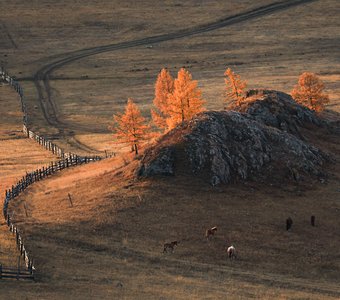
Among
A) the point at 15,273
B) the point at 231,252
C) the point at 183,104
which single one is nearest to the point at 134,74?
the point at 183,104

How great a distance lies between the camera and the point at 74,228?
67938mm

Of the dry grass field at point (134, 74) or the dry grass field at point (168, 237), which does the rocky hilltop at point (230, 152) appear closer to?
the dry grass field at point (168, 237)

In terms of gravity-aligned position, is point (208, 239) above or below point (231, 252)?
above

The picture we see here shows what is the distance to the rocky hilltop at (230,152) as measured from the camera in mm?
75688

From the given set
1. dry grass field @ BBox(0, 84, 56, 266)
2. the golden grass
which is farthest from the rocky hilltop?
dry grass field @ BBox(0, 84, 56, 266)

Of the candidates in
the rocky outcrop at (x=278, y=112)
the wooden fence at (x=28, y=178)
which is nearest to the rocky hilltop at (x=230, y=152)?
the rocky outcrop at (x=278, y=112)

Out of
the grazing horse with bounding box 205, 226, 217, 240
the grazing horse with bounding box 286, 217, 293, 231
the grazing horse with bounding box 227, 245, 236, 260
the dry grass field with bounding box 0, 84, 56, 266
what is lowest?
the grazing horse with bounding box 227, 245, 236, 260

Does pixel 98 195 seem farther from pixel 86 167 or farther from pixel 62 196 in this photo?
pixel 86 167

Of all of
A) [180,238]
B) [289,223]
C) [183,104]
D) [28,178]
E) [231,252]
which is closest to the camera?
[231,252]

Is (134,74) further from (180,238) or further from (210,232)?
(210,232)

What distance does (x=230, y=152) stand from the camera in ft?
254

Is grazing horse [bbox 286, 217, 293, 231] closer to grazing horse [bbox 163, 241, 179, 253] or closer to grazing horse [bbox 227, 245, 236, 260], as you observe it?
grazing horse [bbox 227, 245, 236, 260]

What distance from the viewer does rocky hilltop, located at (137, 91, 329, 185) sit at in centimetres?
7569

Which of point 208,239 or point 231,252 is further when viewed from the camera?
point 208,239
